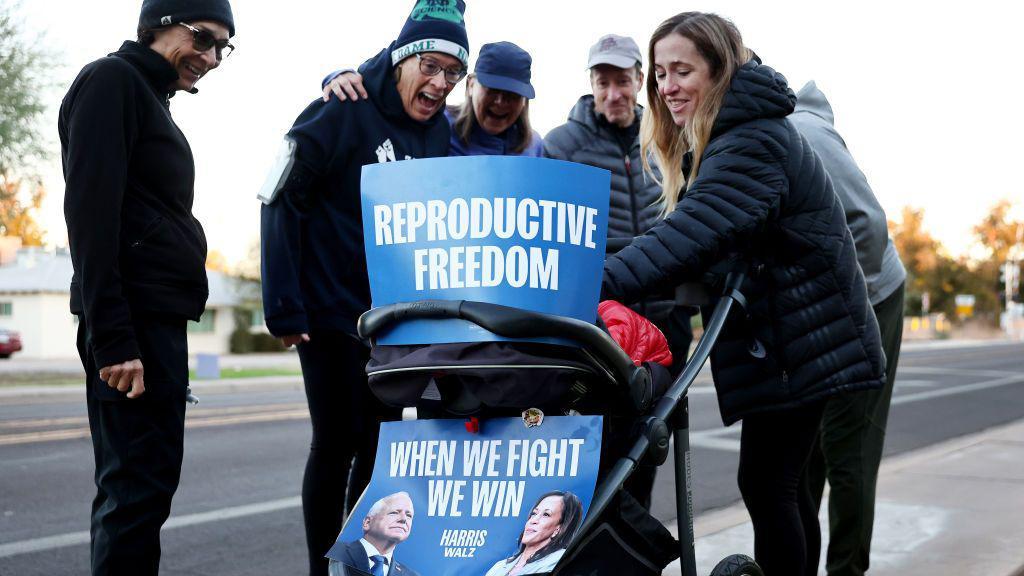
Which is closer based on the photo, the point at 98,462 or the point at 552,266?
the point at 552,266

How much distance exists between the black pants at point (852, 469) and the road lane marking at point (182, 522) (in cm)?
336

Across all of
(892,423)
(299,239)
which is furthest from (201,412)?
(299,239)

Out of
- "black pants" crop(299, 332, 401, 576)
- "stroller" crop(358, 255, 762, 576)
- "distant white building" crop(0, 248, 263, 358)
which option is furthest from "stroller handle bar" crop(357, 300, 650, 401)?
"distant white building" crop(0, 248, 263, 358)

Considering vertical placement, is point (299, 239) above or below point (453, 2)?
below

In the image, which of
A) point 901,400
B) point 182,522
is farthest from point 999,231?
point 182,522

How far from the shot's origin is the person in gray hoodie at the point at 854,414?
380cm

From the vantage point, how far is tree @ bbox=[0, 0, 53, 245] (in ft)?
69.2

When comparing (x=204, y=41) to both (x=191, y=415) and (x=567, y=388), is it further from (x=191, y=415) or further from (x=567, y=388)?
(x=191, y=415)

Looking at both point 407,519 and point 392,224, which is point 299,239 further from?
point 407,519

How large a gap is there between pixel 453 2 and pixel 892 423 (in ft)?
31.5

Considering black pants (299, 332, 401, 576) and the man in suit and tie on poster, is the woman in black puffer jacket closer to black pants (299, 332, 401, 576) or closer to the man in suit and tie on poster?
the man in suit and tie on poster

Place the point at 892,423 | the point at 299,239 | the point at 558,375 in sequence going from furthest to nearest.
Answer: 1. the point at 892,423
2. the point at 299,239
3. the point at 558,375

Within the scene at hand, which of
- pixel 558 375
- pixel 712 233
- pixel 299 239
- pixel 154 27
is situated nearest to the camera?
pixel 558 375

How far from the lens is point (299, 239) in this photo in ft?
11.2
